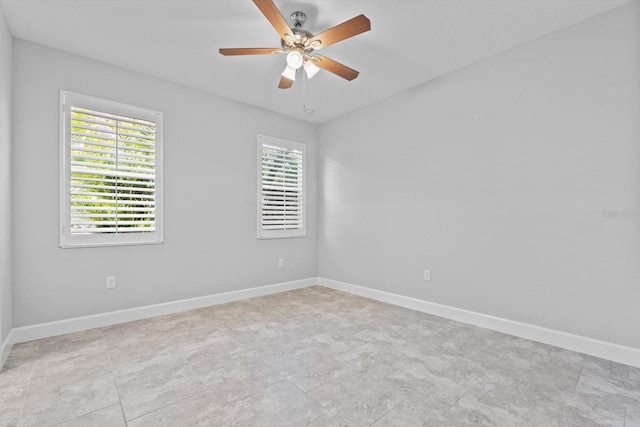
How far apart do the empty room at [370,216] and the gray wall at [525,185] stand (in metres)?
0.02

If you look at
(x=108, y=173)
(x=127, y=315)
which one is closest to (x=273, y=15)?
(x=108, y=173)

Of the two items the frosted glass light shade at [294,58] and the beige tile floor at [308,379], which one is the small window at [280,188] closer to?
the beige tile floor at [308,379]

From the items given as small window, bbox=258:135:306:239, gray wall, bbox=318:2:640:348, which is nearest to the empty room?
gray wall, bbox=318:2:640:348

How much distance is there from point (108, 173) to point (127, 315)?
5.04 ft

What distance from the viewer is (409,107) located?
3.88 meters

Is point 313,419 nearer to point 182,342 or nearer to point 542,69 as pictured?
point 182,342

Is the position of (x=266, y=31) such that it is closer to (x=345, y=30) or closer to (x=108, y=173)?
(x=345, y=30)

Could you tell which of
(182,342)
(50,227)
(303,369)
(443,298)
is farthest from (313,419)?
(50,227)

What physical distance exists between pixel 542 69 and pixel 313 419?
134 inches

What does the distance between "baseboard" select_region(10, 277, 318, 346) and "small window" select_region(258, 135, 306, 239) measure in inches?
32.8

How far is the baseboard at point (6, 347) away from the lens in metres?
2.28

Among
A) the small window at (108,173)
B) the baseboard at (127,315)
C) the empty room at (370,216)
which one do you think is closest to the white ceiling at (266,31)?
the empty room at (370,216)

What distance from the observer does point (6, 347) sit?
2484 mm

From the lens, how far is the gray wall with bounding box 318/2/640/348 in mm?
2404
